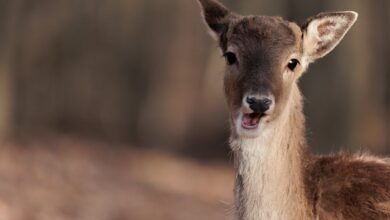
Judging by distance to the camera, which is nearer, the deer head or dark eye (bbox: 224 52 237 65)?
the deer head

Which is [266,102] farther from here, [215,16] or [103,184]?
[103,184]

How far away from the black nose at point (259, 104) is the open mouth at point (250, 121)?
0.15 meters

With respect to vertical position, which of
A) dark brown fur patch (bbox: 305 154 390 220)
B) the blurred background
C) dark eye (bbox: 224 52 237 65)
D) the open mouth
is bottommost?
the blurred background

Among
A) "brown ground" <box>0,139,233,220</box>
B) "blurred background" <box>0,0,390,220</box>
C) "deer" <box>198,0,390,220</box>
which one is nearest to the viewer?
"deer" <box>198,0,390,220</box>

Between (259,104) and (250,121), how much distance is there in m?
0.23

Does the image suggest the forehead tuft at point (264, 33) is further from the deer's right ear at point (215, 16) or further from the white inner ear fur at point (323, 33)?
the deer's right ear at point (215, 16)

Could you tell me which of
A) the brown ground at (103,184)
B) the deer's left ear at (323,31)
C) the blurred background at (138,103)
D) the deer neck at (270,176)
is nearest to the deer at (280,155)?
the deer neck at (270,176)

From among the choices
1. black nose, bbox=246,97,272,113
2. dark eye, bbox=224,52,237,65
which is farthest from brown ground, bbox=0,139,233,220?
black nose, bbox=246,97,272,113

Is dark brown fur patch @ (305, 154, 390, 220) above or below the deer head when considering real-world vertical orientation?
below

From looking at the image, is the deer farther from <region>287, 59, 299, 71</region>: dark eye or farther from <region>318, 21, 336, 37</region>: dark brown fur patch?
<region>318, 21, 336, 37</region>: dark brown fur patch

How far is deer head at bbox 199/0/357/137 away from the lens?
8719 mm

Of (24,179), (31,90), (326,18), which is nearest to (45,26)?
(31,90)

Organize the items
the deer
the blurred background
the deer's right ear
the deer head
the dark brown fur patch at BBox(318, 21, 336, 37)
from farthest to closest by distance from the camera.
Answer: the blurred background
the deer's right ear
the dark brown fur patch at BBox(318, 21, 336, 37)
the deer
the deer head

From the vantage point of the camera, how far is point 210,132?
A: 30938mm
